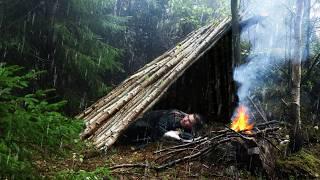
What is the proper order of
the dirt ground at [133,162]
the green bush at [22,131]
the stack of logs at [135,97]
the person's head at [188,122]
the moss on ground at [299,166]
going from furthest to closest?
the person's head at [188,122] → the stack of logs at [135,97] → the moss on ground at [299,166] → the dirt ground at [133,162] → the green bush at [22,131]

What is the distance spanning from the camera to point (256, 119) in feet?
39.9

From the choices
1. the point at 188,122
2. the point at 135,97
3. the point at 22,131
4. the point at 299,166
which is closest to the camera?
the point at 22,131

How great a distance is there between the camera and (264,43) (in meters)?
17.3

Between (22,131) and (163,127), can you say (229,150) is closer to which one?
(163,127)

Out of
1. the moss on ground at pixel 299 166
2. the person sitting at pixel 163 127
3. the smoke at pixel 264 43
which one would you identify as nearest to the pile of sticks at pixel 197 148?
the moss on ground at pixel 299 166

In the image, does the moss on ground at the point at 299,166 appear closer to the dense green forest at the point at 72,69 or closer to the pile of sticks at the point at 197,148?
the dense green forest at the point at 72,69

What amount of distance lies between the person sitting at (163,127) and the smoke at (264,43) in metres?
4.80

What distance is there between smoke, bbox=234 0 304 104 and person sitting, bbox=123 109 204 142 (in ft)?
15.8

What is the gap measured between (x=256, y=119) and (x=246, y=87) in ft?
8.12

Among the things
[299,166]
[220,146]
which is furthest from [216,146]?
[299,166]

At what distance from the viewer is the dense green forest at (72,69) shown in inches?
101

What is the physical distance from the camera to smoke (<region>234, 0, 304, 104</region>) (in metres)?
14.4

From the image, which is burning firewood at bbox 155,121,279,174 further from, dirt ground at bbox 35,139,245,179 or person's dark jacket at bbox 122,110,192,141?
person's dark jacket at bbox 122,110,192,141

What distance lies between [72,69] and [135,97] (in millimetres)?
2345
